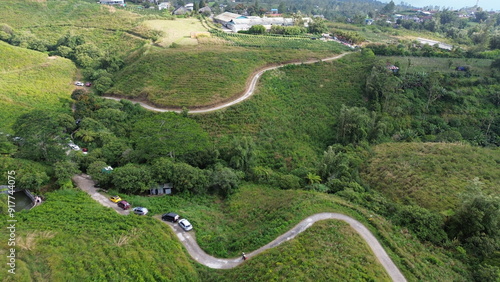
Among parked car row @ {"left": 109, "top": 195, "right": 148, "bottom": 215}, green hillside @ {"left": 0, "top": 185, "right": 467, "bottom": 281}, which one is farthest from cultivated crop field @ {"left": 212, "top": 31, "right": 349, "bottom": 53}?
parked car row @ {"left": 109, "top": 195, "right": 148, "bottom": 215}

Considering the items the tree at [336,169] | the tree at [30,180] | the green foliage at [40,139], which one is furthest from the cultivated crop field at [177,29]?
the tree at [336,169]

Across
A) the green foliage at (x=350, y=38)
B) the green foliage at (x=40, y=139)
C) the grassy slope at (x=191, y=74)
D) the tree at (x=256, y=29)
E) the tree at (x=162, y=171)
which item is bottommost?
the tree at (x=162, y=171)

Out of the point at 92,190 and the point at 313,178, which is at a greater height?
the point at 92,190

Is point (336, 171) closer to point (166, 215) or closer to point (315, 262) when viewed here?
point (315, 262)

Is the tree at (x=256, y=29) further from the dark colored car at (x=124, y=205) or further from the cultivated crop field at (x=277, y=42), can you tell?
the dark colored car at (x=124, y=205)

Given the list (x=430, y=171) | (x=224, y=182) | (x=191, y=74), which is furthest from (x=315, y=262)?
(x=191, y=74)

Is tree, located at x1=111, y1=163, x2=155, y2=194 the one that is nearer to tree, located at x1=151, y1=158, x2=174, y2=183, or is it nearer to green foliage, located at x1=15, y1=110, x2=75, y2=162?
tree, located at x1=151, y1=158, x2=174, y2=183

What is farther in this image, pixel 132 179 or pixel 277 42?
pixel 277 42
